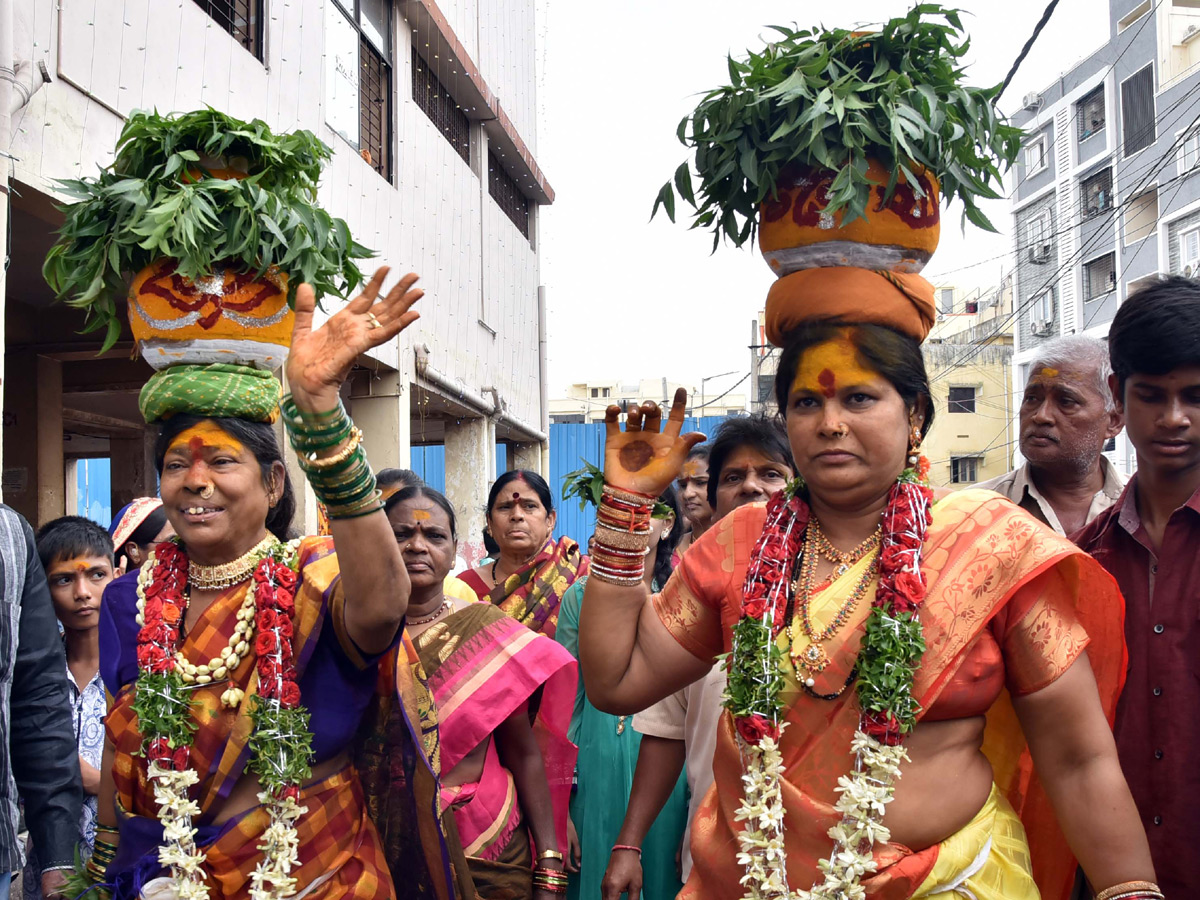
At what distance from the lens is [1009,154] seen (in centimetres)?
281

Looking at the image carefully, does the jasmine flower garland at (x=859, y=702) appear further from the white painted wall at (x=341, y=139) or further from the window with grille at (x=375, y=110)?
the window with grille at (x=375, y=110)

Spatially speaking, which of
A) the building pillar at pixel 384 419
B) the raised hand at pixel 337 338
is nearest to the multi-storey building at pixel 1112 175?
the building pillar at pixel 384 419

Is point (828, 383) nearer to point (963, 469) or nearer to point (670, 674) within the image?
point (670, 674)

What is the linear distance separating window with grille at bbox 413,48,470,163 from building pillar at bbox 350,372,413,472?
10.3ft

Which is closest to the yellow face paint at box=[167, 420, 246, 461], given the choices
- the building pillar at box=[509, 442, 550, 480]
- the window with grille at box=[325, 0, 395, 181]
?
the window with grille at box=[325, 0, 395, 181]

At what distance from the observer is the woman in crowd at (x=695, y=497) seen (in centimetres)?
519

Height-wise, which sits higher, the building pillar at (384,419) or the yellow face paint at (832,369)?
the building pillar at (384,419)

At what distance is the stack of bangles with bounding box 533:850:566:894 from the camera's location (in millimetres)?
3881

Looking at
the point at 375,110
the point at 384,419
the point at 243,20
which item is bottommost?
the point at 384,419

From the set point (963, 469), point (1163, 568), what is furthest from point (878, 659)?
point (963, 469)

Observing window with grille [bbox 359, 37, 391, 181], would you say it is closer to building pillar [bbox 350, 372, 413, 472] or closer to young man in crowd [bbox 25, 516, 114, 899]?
building pillar [bbox 350, 372, 413, 472]

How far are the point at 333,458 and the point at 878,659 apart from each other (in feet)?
4.20

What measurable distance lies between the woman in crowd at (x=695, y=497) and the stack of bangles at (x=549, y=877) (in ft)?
5.35

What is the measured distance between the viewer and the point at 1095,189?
33.7 metres
